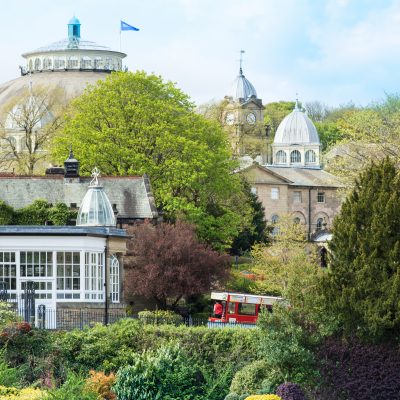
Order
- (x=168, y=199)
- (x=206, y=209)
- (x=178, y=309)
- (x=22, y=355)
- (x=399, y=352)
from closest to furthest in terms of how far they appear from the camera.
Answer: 1. (x=399, y=352)
2. (x=22, y=355)
3. (x=178, y=309)
4. (x=168, y=199)
5. (x=206, y=209)

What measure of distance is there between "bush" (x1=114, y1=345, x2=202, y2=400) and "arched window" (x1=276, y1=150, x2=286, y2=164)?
385 feet

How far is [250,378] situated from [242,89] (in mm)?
126490

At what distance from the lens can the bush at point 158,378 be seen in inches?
1481

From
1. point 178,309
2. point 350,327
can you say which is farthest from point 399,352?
point 178,309

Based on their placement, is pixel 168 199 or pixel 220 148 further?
pixel 220 148

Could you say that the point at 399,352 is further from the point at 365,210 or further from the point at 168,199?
the point at 168,199

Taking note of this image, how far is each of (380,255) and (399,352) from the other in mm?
2473

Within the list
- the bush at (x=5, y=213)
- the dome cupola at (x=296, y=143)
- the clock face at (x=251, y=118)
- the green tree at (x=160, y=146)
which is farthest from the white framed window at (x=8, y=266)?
the clock face at (x=251, y=118)

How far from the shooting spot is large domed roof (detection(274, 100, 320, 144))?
154 m

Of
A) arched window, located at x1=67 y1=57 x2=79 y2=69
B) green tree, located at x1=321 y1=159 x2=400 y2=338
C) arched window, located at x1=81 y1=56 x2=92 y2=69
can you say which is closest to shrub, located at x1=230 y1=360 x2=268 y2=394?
green tree, located at x1=321 y1=159 x2=400 y2=338

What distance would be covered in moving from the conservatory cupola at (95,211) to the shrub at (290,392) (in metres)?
26.0

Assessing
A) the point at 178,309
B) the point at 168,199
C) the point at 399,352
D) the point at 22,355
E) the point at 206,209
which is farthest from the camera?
the point at 206,209

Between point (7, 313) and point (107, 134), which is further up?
point (107, 134)

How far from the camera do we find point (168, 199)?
75.6 m
